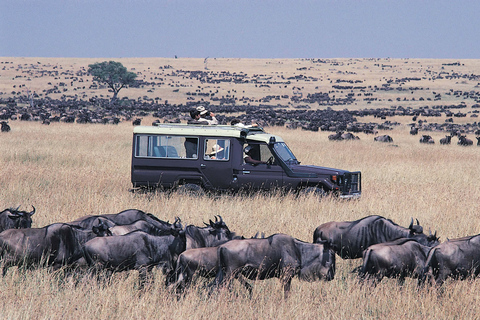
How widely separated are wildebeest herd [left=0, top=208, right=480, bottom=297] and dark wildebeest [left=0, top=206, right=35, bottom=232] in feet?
3.36

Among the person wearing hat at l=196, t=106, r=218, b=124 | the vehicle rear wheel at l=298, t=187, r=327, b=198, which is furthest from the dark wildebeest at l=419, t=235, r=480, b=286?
the person wearing hat at l=196, t=106, r=218, b=124

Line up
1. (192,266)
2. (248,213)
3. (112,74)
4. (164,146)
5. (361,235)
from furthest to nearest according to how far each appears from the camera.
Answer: (112,74), (164,146), (248,213), (361,235), (192,266)

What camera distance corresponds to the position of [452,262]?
669 cm

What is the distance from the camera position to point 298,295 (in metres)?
6.38

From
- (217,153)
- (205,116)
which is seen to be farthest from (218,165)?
(205,116)

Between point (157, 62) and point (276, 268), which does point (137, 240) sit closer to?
point (276, 268)

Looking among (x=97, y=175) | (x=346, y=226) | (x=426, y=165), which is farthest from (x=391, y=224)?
(x=426, y=165)

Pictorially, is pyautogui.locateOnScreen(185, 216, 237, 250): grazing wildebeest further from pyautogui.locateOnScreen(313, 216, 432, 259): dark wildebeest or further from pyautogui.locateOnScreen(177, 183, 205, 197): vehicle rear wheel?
pyautogui.locateOnScreen(177, 183, 205, 197): vehicle rear wheel

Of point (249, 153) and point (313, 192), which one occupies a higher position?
point (249, 153)

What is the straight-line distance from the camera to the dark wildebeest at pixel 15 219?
797cm

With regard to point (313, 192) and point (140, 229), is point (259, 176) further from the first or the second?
point (140, 229)

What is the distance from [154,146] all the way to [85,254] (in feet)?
19.0

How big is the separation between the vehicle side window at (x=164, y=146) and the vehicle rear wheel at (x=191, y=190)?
2.14 ft

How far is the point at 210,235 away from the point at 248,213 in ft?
10.9
